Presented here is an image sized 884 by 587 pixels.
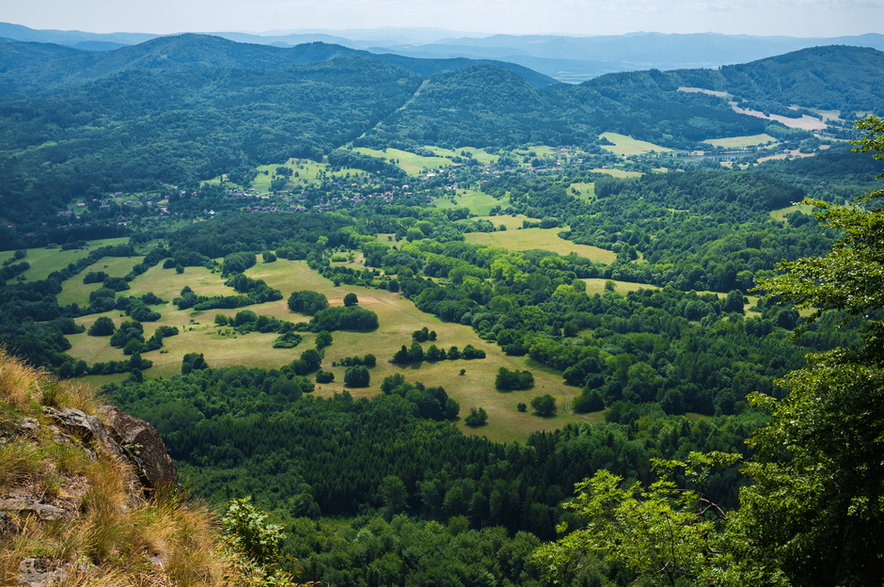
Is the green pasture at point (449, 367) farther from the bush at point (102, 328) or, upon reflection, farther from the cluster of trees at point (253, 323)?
the bush at point (102, 328)

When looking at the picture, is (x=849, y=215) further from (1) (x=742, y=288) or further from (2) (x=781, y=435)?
(1) (x=742, y=288)

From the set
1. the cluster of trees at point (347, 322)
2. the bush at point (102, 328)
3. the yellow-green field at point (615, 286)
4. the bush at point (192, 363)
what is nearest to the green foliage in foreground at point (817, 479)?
the bush at point (192, 363)

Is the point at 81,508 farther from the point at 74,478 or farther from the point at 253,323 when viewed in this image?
the point at 253,323

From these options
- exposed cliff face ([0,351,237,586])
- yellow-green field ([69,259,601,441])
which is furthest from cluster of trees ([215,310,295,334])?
exposed cliff face ([0,351,237,586])

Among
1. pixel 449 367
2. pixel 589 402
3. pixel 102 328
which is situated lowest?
pixel 102 328

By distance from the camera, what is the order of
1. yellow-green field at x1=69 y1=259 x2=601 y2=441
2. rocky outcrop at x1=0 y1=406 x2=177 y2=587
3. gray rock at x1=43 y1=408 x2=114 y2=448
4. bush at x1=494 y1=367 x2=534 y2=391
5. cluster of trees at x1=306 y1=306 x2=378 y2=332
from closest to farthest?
rocky outcrop at x1=0 y1=406 x2=177 y2=587, gray rock at x1=43 y1=408 x2=114 y2=448, yellow-green field at x1=69 y1=259 x2=601 y2=441, bush at x1=494 y1=367 x2=534 y2=391, cluster of trees at x1=306 y1=306 x2=378 y2=332

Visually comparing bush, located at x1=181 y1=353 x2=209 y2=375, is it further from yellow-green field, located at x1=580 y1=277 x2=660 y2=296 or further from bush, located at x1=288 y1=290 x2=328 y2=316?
yellow-green field, located at x1=580 y1=277 x2=660 y2=296

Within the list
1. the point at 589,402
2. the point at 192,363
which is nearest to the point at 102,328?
the point at 192,363
